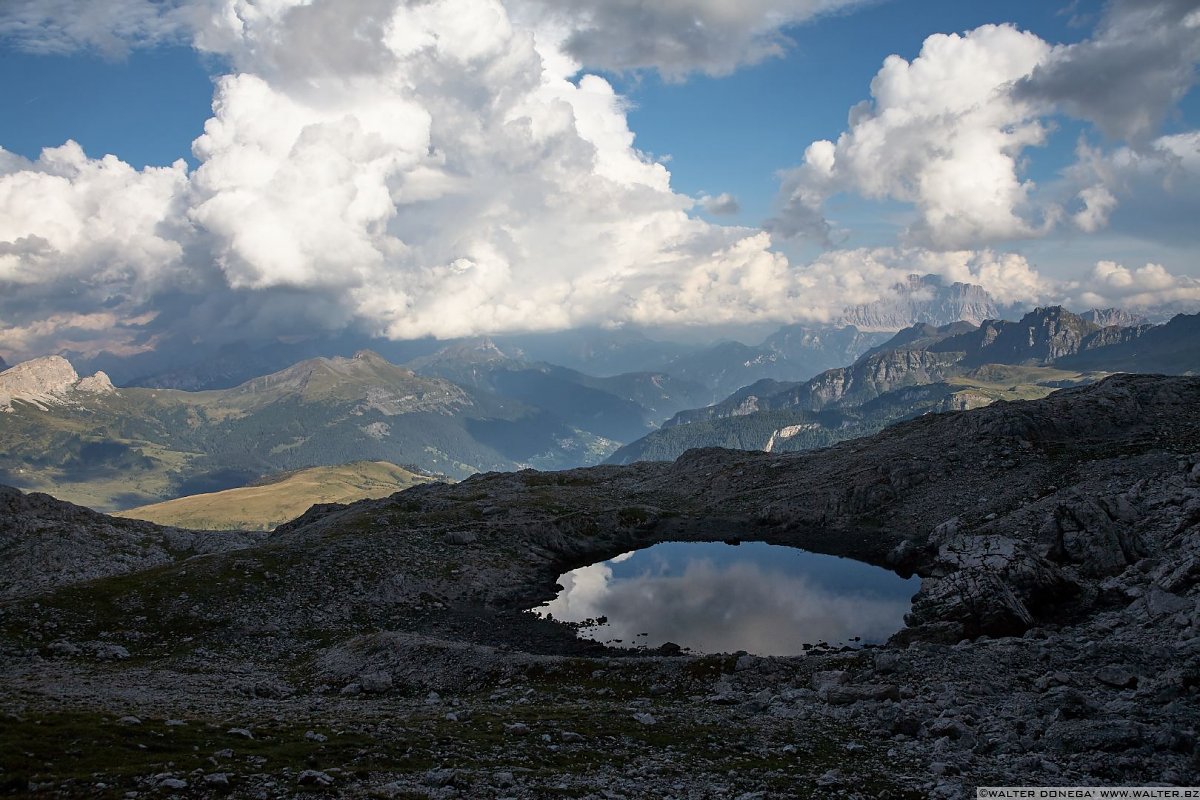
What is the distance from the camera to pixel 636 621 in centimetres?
8281

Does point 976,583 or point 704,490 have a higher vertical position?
point 704,490

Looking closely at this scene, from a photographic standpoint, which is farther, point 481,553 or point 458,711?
point 481,553

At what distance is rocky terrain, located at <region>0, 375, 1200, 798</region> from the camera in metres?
26.3

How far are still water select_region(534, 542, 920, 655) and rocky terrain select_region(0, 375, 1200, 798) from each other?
14.9ft

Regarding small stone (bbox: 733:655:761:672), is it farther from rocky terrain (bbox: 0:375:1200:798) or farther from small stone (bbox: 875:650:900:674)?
small stone (bbox: 875:650:900:674)

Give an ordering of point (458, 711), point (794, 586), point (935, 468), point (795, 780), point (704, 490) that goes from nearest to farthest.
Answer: point (795, 780) → point (458, 711) → point (794, 586) → point (935, 468) → point (704, 490)

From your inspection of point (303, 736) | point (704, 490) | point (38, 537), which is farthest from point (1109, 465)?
point (38, 537)

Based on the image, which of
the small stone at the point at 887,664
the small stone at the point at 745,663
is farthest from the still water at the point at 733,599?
the small stone at the point at 887,664

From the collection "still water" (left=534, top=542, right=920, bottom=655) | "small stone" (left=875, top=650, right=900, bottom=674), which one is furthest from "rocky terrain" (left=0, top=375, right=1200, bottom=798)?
"still water" (left=534, top=542, right=920, bottom=655)

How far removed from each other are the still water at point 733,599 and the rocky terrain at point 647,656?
14.9 ft

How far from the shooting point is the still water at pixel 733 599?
73.3 metres

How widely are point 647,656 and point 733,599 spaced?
27162mm

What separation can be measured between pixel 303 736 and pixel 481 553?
69.3 metres

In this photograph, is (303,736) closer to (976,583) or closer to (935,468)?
(976,583)
